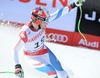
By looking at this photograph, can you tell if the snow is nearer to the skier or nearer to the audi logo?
the audi logo

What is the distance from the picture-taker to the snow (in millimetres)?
5566

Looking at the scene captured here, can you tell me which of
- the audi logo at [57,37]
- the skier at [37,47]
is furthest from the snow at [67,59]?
the skier at [37,47]

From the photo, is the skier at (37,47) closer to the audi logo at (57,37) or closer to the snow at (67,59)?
the snow at (67,59)

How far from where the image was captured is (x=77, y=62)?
5836mm

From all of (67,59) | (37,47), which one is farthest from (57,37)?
(37,47)

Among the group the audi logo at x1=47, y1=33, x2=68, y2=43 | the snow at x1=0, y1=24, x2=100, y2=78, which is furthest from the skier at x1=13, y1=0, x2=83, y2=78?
the audi logo at x1=47, y1=33, x2=68, y2=43

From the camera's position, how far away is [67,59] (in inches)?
233

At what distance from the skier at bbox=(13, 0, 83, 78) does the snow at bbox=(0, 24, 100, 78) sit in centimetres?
41

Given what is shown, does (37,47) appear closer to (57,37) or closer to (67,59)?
(67,59)

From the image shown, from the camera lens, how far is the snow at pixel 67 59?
18.3 ft

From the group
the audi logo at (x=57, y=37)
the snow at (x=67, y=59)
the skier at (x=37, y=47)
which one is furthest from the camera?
the audi logo at (x=57, y=37)

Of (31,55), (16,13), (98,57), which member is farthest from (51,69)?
(16,13)

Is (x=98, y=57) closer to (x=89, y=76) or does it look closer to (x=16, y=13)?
(x=89, y=76)

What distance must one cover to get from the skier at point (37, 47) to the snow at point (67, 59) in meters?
0.41
